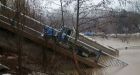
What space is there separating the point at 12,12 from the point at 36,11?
4.45 feet

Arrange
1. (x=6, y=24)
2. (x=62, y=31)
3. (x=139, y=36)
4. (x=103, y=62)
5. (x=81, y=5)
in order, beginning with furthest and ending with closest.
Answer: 1. (x=139, y=36)
2. (x=103, y=62)
3. (x=62, y=31)
4. (x=6, y=24)
5. (x=81, y=5)

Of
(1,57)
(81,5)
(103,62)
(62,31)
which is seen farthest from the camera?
(103,62)

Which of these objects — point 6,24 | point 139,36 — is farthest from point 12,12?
point 139,36

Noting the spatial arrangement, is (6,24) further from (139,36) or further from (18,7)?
(139,36)

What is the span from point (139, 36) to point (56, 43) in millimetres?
41263

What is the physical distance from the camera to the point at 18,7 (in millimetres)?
11641

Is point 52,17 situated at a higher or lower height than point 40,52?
higher

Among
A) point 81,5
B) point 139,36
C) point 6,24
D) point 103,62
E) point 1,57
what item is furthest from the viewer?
point 139,36

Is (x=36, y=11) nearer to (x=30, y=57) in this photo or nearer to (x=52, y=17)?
(x=52, y=17)

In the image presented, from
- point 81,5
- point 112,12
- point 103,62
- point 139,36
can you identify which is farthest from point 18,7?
point 139,36

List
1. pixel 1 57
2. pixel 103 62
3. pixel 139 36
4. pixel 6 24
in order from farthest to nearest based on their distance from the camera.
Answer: pixel 139 36 < pixel 103 62 < pixel 6 24 < pixel 1 57

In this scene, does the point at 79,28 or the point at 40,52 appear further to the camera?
the point at 40,52

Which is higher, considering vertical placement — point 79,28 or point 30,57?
point 79,28

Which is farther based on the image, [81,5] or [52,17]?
[52,17]
